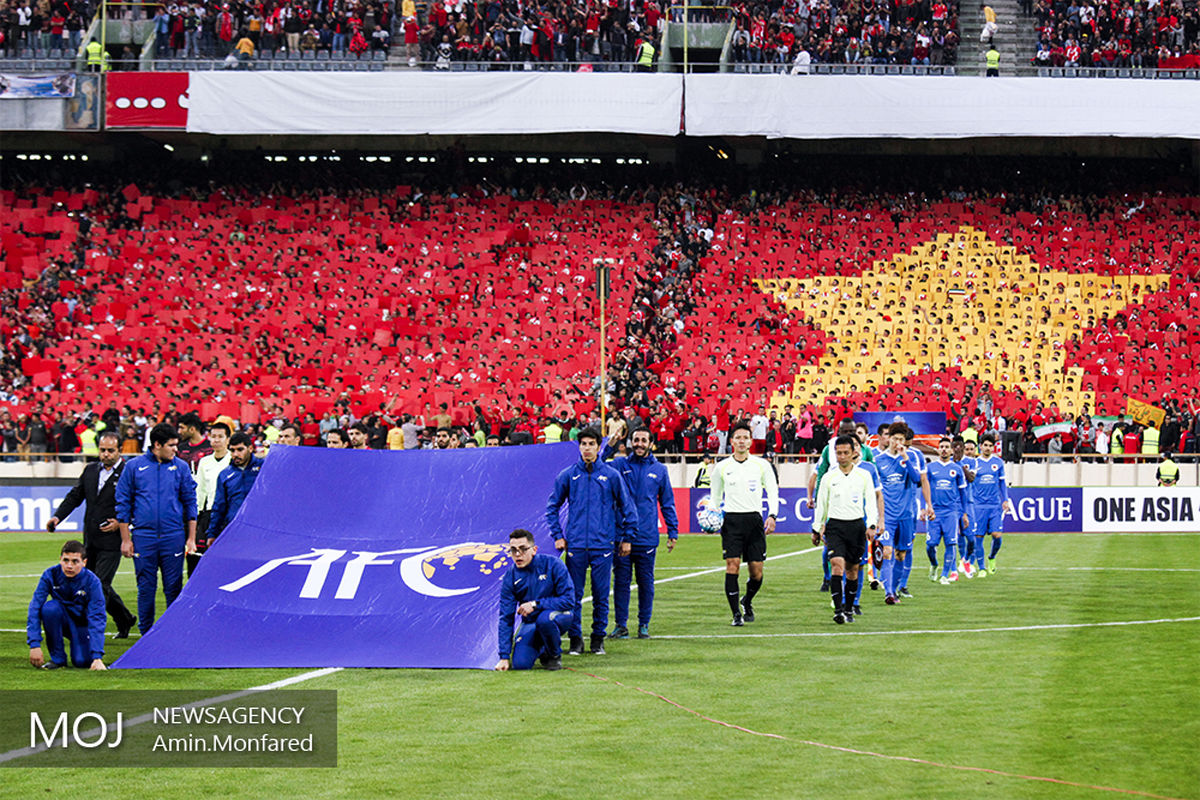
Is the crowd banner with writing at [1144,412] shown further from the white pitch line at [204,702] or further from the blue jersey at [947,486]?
the white pitch line at [204,702]

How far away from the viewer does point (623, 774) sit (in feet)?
26.6

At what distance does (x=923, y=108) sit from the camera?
143 feet

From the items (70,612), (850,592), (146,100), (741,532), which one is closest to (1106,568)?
(850,592)

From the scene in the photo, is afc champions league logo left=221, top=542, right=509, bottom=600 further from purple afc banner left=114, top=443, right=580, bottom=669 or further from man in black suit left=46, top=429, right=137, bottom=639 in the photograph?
man in black suit left=46, top=429, right=137, bottom=639

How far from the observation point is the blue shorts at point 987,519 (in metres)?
21.2

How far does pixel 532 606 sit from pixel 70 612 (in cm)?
373

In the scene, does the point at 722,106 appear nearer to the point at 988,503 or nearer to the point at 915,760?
the point at 988,503

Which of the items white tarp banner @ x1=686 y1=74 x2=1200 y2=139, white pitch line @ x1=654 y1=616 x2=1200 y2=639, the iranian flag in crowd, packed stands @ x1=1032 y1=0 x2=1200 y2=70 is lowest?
white pitch line @ x1=654 y1=616 x2=1200 y2=639

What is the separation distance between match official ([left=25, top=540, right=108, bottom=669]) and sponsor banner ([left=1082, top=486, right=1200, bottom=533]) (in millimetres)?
23213

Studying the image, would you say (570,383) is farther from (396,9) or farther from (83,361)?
(396,9)

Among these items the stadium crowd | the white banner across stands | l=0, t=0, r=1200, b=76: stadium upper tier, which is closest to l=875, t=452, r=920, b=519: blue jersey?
the white banner across stands

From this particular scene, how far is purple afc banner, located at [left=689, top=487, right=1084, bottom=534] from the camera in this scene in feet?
102

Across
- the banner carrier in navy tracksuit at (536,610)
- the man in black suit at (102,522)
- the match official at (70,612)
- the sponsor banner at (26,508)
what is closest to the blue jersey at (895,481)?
the banner carrier in navy tracksuit at (536,610)

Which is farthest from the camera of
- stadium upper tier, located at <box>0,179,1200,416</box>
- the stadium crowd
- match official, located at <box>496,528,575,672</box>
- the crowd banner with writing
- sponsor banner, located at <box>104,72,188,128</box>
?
the stadium crowd
